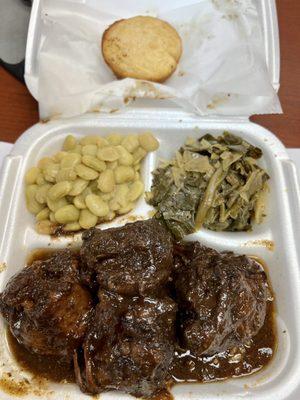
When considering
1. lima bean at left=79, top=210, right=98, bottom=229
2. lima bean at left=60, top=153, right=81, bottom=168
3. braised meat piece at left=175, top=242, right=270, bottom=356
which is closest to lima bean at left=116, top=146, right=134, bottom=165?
lima bean at left=60, top=153, right=81, bottom=168

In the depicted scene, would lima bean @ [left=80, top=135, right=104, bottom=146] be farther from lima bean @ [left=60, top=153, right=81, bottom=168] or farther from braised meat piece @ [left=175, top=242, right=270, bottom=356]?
braised meat piece @ [left=175, top=242, right=270, bottom=356]

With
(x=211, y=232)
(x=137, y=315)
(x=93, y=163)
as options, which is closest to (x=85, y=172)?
Result: (x=93, y=163)

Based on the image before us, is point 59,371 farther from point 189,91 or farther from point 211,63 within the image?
point 211,63

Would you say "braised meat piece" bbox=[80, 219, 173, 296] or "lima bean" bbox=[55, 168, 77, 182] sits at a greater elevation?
"lima bean" bbox=[55, 168, 77, 182]

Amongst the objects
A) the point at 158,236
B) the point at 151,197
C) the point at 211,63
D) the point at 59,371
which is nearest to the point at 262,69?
the point at 211,63

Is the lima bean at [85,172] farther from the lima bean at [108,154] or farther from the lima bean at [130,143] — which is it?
the lima bean at [130,143]

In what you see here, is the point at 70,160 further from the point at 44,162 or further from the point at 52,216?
the point at 52,216
